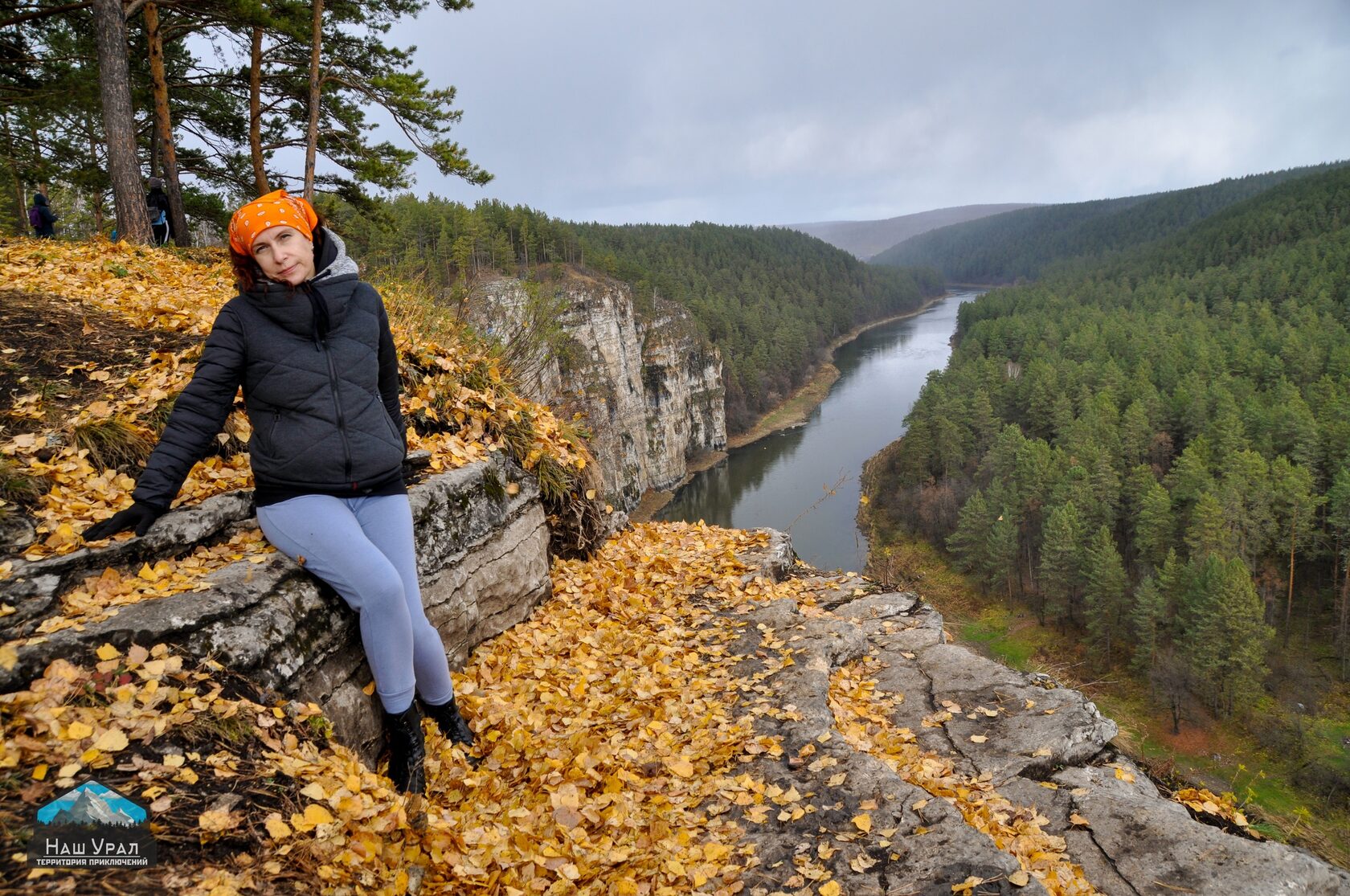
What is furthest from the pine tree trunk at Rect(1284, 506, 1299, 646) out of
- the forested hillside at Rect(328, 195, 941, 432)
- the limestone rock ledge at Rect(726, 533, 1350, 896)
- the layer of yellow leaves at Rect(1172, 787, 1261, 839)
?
the layer of yellow leaves at Rect(1172, 787, 1261, 839)

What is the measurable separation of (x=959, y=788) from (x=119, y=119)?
1163 cm

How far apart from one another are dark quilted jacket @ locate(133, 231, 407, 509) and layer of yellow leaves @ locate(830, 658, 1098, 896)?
3.10 meters

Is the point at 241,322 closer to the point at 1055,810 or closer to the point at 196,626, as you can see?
the point at 196,626

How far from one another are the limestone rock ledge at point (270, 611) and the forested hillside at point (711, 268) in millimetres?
3567

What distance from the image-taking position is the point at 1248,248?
101 m

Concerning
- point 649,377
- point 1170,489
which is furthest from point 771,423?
point 1170,489

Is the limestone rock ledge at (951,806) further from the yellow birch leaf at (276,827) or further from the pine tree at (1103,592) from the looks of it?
the pine tree at (1103,592)

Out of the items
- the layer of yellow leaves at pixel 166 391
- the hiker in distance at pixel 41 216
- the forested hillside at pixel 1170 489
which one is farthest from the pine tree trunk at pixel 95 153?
the forested hillside at pixel 1170 489

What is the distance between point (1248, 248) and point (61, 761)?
133 m

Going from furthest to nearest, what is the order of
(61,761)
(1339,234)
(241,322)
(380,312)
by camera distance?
(1339,234) < (380,312) < (241,322) < (61,761)

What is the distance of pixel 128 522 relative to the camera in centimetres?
299

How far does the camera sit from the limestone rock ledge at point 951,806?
3057 millimetres

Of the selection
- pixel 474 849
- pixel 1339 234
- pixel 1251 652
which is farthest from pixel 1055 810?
pixel 1339 234

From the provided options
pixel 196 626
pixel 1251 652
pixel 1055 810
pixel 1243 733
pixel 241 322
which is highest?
pixel 241 322
